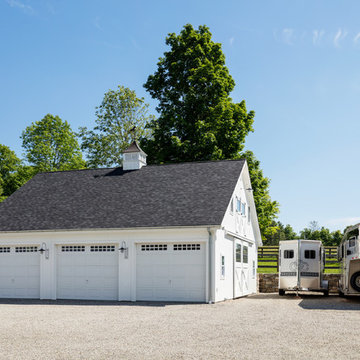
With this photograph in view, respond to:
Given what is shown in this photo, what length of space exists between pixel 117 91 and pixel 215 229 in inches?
1145

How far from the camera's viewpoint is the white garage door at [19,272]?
77.9 feet

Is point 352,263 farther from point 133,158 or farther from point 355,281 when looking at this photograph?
point 133,158

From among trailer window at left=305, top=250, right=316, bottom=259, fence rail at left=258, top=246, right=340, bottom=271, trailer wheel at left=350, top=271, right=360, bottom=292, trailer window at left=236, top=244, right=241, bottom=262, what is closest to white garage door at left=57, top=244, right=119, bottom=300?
trailer window at left=236, top=244, right=241, bottom=262

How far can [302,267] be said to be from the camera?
2603 centimetres

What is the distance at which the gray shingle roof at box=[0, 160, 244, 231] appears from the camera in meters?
22.4

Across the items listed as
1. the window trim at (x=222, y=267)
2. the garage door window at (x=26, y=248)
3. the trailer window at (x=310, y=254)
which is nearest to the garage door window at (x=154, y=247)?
the window trim at (x=222, y=267)

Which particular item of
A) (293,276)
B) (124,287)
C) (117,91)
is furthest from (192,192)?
(117,91)

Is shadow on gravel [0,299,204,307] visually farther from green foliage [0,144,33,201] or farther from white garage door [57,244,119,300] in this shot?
green foliage [0,144,33,201]

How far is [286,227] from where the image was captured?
10631 cm

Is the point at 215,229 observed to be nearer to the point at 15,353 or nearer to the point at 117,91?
the point at 15,353

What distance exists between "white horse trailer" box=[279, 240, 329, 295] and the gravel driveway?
324 inches

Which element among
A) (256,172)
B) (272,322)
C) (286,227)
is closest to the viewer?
(272,322)

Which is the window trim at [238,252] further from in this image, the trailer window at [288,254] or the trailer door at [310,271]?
the trailer door at [310,271]

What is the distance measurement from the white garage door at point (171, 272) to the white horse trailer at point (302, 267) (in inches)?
275
